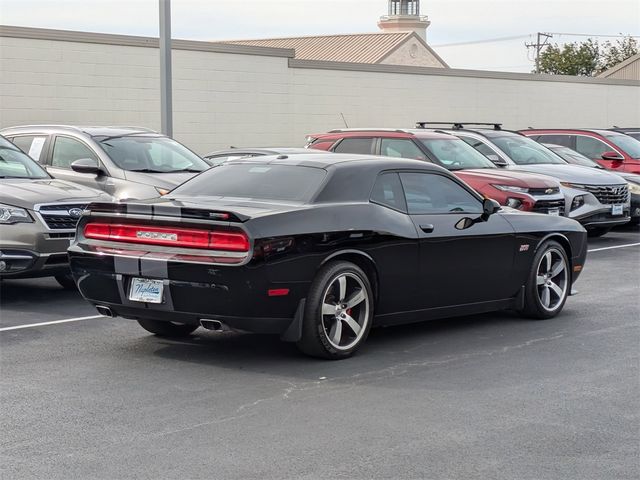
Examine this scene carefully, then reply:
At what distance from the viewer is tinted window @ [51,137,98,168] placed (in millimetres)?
13734

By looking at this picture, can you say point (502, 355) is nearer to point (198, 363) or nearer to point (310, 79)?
point (198, 363)

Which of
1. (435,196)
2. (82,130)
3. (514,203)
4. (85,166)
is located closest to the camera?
(435,196)

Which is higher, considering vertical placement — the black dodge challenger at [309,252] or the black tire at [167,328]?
the black dodge challenger at [309,252]

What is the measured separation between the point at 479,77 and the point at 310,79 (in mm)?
8108

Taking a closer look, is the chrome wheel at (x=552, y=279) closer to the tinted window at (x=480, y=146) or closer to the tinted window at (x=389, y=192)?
the tinted window at (x=389, y=192)

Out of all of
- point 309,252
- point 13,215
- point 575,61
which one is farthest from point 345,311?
point 575,61

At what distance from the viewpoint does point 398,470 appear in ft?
17.8

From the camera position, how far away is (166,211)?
7832 mm

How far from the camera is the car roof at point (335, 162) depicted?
8.77m

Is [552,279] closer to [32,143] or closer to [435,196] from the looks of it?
[435,196]

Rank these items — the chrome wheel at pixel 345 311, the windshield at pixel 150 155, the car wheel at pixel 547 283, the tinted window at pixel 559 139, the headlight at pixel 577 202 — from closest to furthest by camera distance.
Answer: the chrome wheel at pixel 345 311 < the car wheel at pixel 547 283 < the windshield at pixel 150 155 < the headlight at pixel 577 202 < the tinted window at pixel 559 139

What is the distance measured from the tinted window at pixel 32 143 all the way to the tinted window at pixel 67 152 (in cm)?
23

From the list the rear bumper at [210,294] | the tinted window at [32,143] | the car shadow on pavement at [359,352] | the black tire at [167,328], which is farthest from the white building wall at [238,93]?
the rear bumper at [210,294]

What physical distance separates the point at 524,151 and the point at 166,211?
11.4 metres
